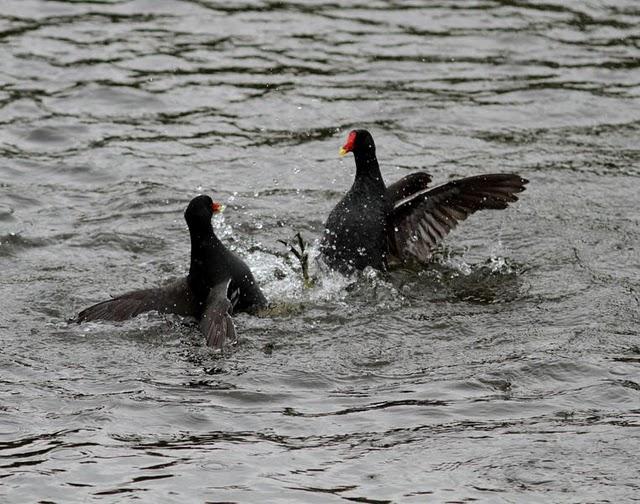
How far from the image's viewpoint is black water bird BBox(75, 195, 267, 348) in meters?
7.67

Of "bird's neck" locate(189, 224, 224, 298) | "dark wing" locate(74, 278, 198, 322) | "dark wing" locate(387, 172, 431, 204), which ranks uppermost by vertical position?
"dark wing" locate(387, 172, 431, 204)

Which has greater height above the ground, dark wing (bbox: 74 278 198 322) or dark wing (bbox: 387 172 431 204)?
dark wing (bbox: 387 172 431 204)

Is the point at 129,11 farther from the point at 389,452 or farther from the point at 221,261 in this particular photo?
the point at 389,452

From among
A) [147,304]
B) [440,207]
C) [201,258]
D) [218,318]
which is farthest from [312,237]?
[218,318]

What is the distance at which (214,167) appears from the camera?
10.4 metres

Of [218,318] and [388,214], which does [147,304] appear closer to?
[218,318]

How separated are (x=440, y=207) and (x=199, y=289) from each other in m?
1.86

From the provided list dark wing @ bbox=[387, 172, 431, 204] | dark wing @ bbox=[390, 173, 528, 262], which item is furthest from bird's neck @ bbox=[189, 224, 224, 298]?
dark wing @ bbox=[387, 172, 431, 204]

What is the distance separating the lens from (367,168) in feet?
28.9

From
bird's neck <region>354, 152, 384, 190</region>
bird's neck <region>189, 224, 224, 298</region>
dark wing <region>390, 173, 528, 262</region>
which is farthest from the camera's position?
bird's neck <region>354, 152, 384, 190</region>

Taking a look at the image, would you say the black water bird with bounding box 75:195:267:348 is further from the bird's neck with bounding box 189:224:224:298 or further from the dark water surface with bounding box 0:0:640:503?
the dark water surface with bounding box 0:0:640:503

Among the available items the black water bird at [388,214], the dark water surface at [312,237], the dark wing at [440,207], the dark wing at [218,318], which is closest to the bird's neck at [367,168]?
the black water bird at [388,214]

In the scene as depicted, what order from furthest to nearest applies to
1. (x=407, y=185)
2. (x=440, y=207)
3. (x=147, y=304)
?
(x=407, y=185) < (x=440, y=207) < (x=147, y=304)

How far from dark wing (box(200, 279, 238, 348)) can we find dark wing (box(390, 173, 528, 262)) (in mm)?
1607
